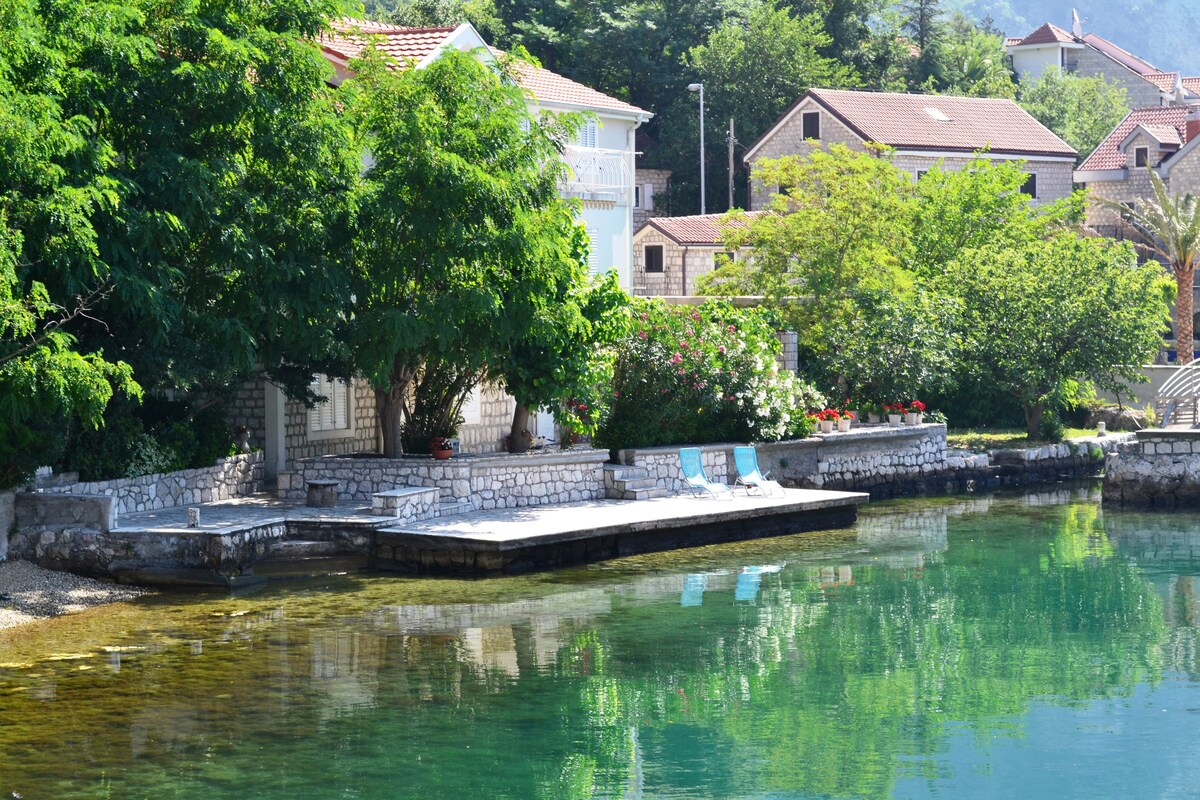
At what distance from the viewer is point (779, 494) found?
28844mm

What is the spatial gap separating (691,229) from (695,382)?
26.6 meters

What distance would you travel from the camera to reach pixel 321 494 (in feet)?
82.4

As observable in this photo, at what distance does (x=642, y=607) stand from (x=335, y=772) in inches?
323

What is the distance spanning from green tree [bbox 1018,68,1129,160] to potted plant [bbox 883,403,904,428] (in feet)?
156

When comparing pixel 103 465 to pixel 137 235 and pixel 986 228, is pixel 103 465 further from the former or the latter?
pixel 986 228

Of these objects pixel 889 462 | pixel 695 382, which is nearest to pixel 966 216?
pixel 889 462

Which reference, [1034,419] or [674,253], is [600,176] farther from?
[674,253]

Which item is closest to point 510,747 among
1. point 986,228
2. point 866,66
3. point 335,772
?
point 335,772

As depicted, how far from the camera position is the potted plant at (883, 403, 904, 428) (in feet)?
120

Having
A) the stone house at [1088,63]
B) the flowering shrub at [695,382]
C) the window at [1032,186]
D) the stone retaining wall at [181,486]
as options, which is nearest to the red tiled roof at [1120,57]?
the stone house at [1088,63]

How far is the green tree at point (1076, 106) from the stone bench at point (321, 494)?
62833mm

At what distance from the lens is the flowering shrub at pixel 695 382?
30078mm

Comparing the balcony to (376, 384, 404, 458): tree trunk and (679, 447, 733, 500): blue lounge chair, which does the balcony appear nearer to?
(679, 447, 733, 500): blue lounge chair

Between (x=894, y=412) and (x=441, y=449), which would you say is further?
(x=894, y=412)
